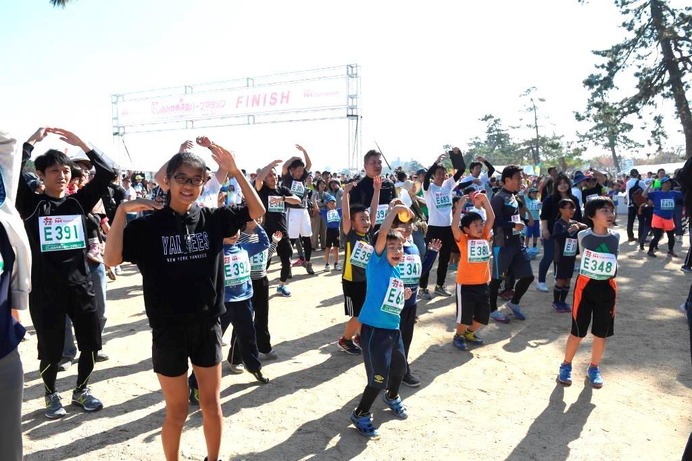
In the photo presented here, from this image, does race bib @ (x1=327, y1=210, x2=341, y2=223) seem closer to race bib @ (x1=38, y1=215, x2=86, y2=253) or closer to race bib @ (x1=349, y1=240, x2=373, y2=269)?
race bib @ (x1=349, y1=240, x2=373, y2=269)

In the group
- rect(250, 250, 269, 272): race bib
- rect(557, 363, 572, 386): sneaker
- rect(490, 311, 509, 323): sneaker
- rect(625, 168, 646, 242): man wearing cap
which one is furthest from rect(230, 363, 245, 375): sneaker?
rect(625, 168, 646, 242): man wearing cap

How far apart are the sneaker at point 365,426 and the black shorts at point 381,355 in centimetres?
26

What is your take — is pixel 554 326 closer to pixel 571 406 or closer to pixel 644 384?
pixel 644 384

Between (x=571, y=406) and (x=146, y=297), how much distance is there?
3.53 meters

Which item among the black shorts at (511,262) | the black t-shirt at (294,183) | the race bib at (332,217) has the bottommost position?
the black shorts at (511,262)

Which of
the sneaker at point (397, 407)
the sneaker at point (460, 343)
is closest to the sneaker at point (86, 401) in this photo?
the sneaker at point (397, 407)

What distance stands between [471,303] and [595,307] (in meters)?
1.26

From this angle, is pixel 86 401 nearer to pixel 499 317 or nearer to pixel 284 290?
pixel 284 290

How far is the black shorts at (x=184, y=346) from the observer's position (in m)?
2.65

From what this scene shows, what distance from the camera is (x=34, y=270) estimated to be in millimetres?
3793

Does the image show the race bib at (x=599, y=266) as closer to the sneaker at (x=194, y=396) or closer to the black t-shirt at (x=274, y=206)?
the sneaker at (x=194, y=396)

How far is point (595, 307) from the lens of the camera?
4477mm

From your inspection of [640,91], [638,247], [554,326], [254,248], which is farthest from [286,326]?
[640,91]

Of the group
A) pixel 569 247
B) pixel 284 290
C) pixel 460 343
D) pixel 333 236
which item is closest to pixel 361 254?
pixel 460 343
